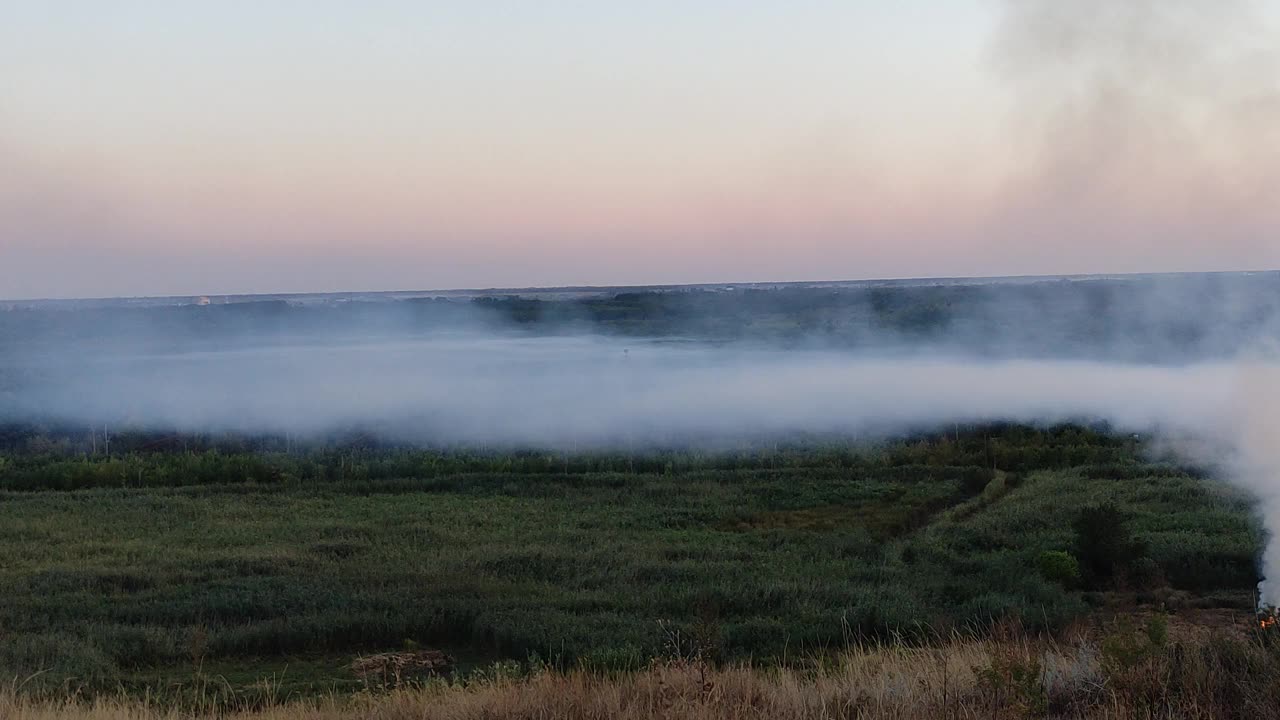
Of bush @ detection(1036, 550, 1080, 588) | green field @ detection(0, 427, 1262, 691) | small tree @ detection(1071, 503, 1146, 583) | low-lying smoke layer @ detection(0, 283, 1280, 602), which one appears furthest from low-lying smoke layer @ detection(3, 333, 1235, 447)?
bush @ detection(1036, 550, 1080, 588)

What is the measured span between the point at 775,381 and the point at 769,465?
71.4 ft

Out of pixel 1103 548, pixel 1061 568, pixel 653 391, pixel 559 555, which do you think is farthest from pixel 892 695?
pixel 653 391

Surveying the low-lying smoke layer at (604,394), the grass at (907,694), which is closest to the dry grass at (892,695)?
the grass at (907,694)

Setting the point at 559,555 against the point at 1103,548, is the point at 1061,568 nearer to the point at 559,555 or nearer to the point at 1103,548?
the point at 1103,548

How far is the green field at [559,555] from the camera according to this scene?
33.4 ft

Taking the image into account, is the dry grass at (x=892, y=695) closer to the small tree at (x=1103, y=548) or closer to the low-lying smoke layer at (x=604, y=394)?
the small tree at (x=1103, y=548)

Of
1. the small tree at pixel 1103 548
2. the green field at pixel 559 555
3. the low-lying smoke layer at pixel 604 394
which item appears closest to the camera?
the green field at pixel 559 555

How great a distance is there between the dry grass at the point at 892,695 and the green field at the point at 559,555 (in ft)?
4.00

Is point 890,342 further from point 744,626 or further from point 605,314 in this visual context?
point 744,626

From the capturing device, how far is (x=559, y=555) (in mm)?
14453

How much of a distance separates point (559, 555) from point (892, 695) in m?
8.87

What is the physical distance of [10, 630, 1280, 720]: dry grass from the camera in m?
5.44

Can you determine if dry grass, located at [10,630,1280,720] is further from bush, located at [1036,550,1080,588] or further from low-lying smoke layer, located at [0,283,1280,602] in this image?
bush, located at [1036,550,1080,588]

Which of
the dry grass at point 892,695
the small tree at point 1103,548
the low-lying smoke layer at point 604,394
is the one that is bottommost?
the low-lying smoke layer at point 604,394
